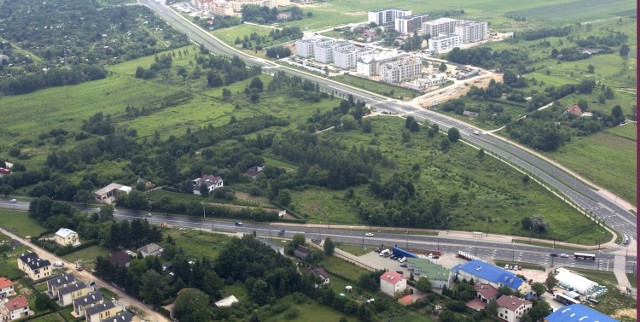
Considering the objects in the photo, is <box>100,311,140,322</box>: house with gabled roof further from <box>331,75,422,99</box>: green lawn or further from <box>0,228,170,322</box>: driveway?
<box>331,75,422,99</box>: green lawn

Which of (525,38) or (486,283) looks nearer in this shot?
(486,283)

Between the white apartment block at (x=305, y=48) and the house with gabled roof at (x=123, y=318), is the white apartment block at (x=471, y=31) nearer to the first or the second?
the white apartment block at (x=305, y=48)

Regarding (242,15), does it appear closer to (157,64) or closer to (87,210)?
(157,64)

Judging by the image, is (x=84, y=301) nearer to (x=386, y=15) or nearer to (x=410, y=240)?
(x=410, y=240)

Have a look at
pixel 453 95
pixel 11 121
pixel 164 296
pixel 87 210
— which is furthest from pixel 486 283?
pixel 11 121

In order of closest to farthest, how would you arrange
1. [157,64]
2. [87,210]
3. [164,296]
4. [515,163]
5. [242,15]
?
[164,296] → [87,210] → [515,163] → [157,64] → [242,15]

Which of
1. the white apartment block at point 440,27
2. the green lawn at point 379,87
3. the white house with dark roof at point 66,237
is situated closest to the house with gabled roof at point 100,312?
the white house with dark roof at point 66,237

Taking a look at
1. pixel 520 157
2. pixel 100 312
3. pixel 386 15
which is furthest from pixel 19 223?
pixel 386 15

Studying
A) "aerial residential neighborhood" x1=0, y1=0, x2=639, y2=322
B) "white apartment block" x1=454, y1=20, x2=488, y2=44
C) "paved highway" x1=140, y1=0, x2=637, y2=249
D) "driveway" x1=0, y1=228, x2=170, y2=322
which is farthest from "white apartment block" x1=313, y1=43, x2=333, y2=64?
"driveway" x1=0, y1=228, x2=170, y2=322
